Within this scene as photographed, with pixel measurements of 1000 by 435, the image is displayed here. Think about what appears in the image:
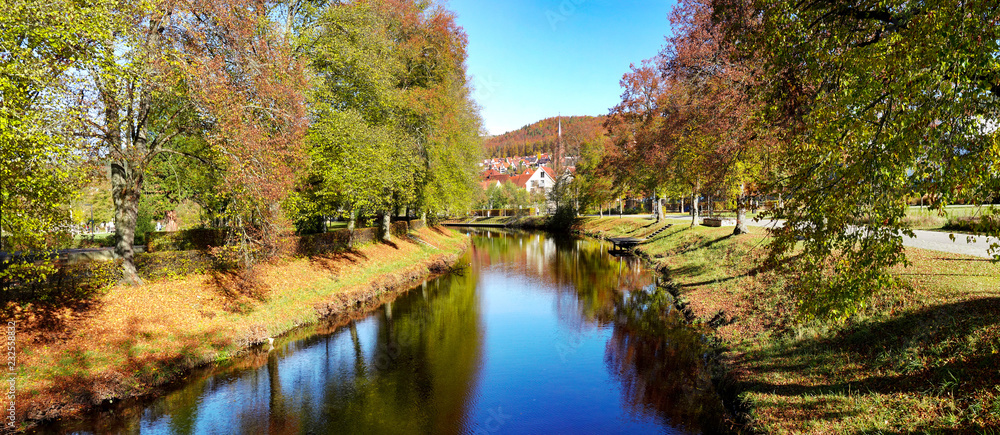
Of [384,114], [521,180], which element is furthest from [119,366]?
[521,180]

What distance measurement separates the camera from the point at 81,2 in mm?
10781

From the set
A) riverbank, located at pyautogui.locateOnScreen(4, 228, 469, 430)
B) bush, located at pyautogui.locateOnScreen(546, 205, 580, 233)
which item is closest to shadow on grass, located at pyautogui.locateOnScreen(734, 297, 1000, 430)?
riverbank, located at pyautogui.locateOnScreen(4, 228, 469, 430)

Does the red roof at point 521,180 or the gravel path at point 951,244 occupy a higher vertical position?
the red roof at point 521,180

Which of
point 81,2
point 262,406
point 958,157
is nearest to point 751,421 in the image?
point 958,157

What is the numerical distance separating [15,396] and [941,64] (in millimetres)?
16745

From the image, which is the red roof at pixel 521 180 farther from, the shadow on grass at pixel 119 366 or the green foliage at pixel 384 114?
the shadow on grass at pixel 119 366

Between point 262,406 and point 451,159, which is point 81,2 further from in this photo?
point 451,159

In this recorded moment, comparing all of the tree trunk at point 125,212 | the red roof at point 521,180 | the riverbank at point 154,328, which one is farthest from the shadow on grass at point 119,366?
the red roof at point 521,180

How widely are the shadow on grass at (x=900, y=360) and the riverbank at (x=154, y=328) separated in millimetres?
14896

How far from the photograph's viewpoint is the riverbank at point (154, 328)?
33.4 feet

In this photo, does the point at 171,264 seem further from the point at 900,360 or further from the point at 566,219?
the point at 566,219

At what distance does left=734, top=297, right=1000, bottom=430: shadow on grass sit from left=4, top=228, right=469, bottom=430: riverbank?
14.9m

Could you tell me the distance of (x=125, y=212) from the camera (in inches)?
562

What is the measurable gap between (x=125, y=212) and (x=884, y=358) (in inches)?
810
